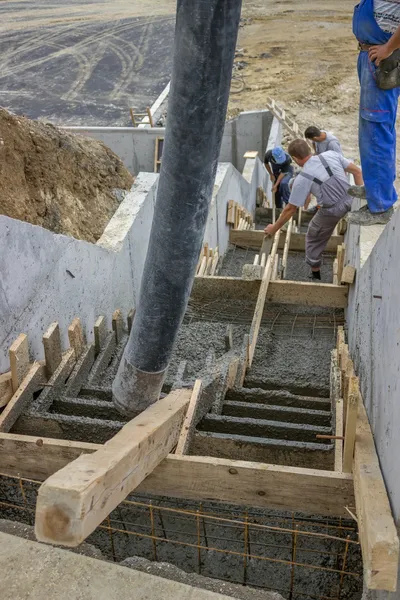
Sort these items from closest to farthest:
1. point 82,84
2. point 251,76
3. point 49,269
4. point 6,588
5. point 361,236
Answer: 1. point 6,588
2. point 49,269
3. point 361,236
4. point 82,84
5. point 251,76

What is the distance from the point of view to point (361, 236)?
223 inches

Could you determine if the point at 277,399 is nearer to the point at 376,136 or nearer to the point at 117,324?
the point at 117,324

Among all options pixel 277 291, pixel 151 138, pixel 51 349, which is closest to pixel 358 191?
pixel 277 291

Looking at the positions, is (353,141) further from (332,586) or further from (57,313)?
(332,586)

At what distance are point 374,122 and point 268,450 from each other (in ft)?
9.67

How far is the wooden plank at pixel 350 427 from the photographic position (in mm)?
2922

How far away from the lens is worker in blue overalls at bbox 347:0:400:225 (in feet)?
14.1

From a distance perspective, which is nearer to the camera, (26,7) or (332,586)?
(332,586)

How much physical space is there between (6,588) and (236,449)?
145cm

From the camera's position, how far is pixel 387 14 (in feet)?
14.0

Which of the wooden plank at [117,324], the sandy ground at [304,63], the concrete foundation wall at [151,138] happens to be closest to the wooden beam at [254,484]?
the wooden plank at [117,324]

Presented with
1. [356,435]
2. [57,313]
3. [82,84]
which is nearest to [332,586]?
[356,435]

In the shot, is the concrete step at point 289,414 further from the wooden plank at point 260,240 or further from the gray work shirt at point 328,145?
the wooden plank at point 260,240

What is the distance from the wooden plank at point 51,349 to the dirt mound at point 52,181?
1709mm
